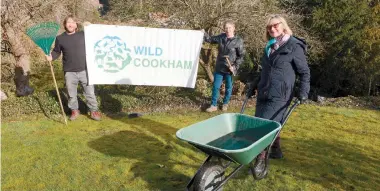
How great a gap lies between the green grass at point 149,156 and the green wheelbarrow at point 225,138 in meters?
0.49

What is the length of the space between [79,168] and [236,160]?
2.18 meters

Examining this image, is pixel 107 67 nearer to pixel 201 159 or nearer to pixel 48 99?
pixel 48 99

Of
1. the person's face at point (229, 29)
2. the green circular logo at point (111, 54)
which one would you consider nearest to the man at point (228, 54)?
the person's face at point (229, 29)

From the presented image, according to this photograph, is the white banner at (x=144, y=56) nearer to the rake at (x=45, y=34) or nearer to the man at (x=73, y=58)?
the man at (x=73, y=58)

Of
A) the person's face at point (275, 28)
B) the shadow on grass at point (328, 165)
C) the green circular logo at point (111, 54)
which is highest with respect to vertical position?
the person's face at point (275, 28)

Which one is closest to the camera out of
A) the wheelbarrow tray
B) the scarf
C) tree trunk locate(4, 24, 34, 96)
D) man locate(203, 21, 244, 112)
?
the wheelbarrow tray

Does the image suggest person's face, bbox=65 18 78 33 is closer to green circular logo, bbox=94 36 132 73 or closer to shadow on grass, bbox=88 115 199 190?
green circular logo, bbox=94 36 132 73

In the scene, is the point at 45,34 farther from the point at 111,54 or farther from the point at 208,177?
the point at 208,177

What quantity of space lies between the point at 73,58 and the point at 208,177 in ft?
11.5

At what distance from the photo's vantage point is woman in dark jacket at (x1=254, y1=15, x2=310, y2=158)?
3.62 m

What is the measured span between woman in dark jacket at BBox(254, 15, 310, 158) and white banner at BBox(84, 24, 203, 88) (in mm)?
2654

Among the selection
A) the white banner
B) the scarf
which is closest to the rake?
the white banner

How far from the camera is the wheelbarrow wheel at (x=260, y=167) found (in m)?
3.55

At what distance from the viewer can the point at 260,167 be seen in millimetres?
3631
